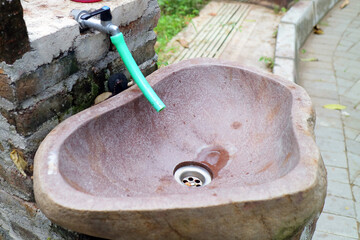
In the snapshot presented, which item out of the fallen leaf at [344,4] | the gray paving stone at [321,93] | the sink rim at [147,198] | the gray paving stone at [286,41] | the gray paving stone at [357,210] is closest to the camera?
the sink rim at [147,198]

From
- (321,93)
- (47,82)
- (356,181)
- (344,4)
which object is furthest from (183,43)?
(344,4)

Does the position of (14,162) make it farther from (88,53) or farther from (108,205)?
(108,205)

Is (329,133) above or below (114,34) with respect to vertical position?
below

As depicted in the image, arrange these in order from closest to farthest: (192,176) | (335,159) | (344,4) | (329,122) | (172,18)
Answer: (192,176), (335,159), (329,122), (172,18), (344,4)

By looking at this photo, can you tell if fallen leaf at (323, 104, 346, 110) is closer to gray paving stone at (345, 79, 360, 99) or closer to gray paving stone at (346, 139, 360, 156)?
gray paving stone at (345, 79, 360, 99)

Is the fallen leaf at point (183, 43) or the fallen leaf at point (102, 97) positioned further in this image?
the fallen leaf at point (183, 43)

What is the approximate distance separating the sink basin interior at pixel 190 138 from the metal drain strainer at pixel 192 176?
0.03m

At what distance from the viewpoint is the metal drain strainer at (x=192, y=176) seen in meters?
1.46

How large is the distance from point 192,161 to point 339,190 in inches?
59.0

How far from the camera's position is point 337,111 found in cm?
336

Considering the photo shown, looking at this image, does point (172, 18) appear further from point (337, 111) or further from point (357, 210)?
point (357, 210)

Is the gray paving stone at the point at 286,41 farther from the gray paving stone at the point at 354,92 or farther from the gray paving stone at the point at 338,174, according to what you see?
the gray paving stone at the point at 338,174

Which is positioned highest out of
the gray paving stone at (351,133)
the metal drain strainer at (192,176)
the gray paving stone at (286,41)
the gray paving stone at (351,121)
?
the metal drain strainer at (192,176)

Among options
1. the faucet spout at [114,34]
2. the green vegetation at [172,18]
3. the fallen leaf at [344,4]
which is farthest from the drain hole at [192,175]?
the fallen leaf at [344,4]
